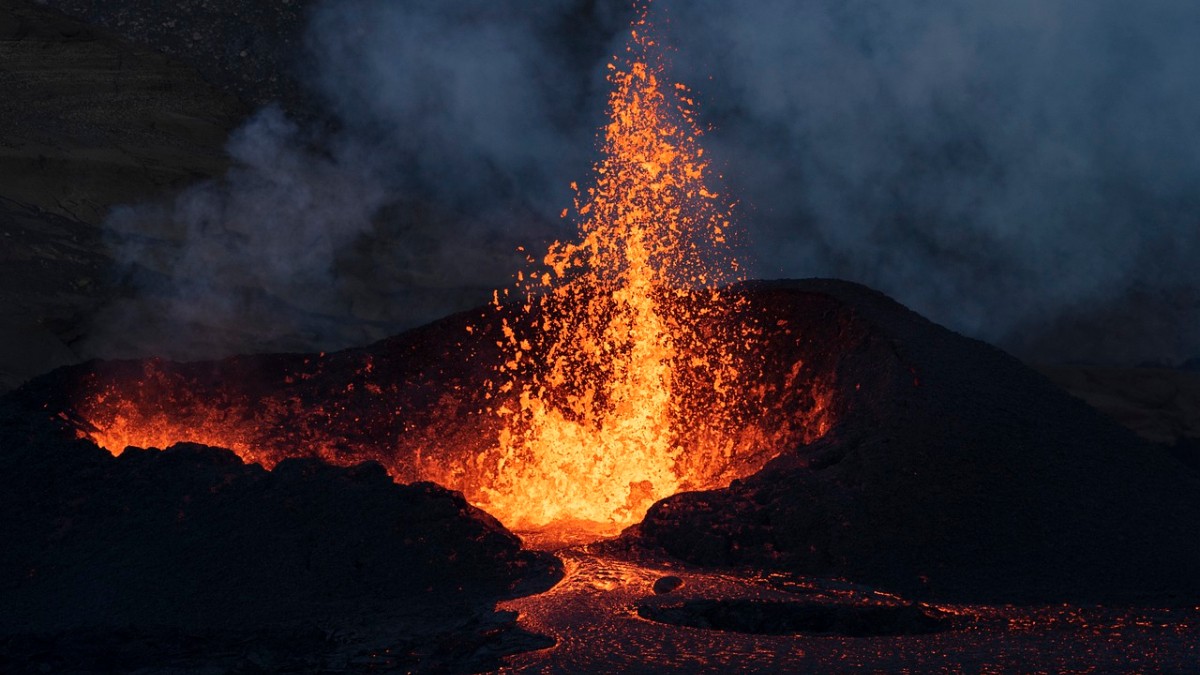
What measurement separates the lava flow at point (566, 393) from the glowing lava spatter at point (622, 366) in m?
0.02

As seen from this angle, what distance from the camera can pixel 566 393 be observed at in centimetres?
A: 1041

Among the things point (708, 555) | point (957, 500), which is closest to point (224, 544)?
point (708, 555)

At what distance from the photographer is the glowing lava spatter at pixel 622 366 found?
380 inches

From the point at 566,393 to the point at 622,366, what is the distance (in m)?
0.53

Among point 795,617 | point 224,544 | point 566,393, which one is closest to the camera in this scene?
point 795,617

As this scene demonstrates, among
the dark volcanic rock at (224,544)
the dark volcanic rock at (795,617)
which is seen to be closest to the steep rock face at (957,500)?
the dark volcanic rock at (795,617)

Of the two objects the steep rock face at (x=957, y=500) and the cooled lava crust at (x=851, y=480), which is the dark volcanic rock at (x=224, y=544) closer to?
the cooled lava crust at (x=851, y=480)

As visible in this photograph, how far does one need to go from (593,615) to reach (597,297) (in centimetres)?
498

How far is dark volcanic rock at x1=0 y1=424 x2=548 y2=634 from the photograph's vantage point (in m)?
6.51

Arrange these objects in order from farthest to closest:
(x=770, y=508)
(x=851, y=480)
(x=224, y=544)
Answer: (x=851, y=480) < (x=770, y=508) < (x=224, y=544)

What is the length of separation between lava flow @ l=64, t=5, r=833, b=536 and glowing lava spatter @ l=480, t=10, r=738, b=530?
0.05 feet

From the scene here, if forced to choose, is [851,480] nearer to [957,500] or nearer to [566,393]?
[957,500]

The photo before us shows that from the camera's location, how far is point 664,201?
437 inches

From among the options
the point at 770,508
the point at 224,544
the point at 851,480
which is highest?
the point at 851,480
